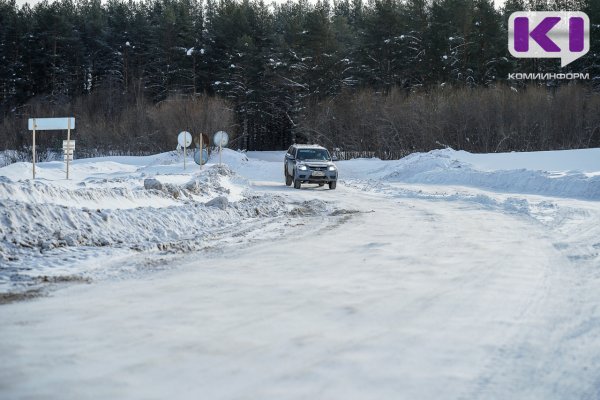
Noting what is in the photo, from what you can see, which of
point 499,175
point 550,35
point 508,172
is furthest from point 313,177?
point 550,35

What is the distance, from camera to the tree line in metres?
47.4

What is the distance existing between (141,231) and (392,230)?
489cm

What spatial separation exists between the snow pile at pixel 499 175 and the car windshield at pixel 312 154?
6.45 metres

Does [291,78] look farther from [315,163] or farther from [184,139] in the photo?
[315,163]

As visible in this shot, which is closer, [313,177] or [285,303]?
[285,303]

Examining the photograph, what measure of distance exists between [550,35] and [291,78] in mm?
29914

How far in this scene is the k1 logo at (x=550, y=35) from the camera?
1927 inches

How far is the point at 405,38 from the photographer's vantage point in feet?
212

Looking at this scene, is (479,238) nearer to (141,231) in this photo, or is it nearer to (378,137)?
(141,231)

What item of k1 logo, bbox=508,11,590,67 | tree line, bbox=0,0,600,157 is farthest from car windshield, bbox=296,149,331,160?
k1 logo, bbox=508,11,590,67

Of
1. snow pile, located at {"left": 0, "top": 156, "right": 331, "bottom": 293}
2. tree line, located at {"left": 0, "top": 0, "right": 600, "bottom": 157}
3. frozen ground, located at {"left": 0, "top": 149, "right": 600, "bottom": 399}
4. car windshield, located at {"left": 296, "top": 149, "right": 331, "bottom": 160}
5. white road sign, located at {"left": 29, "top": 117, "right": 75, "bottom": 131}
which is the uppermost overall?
tree line, located at {"left": 0, "top": 0, "right": 600, "bottom": 157}

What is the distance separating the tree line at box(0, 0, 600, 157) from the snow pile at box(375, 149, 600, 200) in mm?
12446

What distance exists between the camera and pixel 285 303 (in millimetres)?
5766

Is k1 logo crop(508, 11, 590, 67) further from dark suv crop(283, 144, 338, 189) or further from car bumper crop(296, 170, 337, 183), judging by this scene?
car bumper crop(296, 170, 337, 183)
